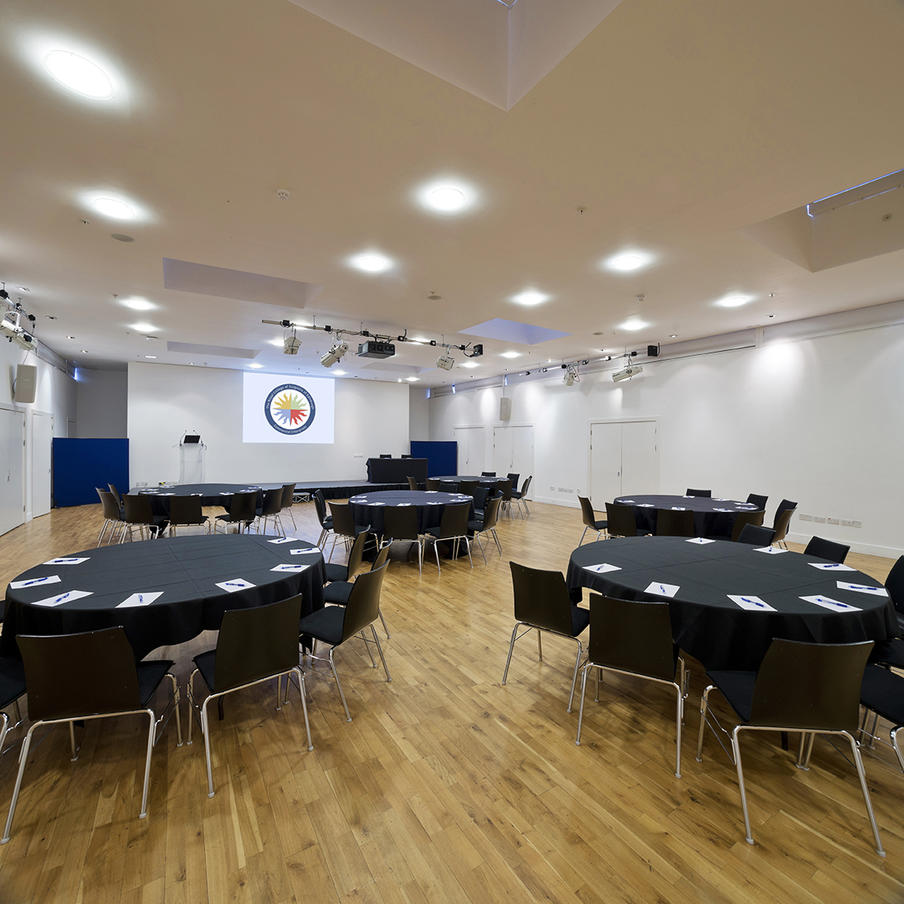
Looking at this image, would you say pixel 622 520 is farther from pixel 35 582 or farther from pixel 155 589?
pixel 35 582

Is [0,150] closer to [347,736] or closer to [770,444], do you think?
[347,736]

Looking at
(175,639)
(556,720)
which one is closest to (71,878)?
(175,639)

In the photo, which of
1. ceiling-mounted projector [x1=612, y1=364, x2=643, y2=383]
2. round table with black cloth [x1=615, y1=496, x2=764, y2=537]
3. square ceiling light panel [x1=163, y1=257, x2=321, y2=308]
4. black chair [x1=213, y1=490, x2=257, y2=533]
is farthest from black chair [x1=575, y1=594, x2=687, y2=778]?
ceiling-mounted projector [x1=612, y1=364, x2=643, y2=383]

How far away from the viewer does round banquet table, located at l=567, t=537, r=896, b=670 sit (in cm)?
242

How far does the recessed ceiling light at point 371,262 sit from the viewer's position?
5172 mm

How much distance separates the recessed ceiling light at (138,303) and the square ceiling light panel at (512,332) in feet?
16.6

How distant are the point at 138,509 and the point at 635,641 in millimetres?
6743

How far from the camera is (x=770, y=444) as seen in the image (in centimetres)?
834

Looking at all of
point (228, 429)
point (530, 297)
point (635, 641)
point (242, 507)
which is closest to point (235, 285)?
point (242, 507)

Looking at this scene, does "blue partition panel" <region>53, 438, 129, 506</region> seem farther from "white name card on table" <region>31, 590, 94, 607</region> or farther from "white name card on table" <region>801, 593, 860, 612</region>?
"white name card on table" <region>801, 593, 860, 612</region>

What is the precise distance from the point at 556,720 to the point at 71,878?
2.32 meters

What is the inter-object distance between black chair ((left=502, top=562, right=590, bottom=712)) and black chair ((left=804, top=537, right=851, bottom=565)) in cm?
219

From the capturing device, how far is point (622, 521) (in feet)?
20.2

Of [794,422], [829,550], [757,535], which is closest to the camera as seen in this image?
[829,550]
